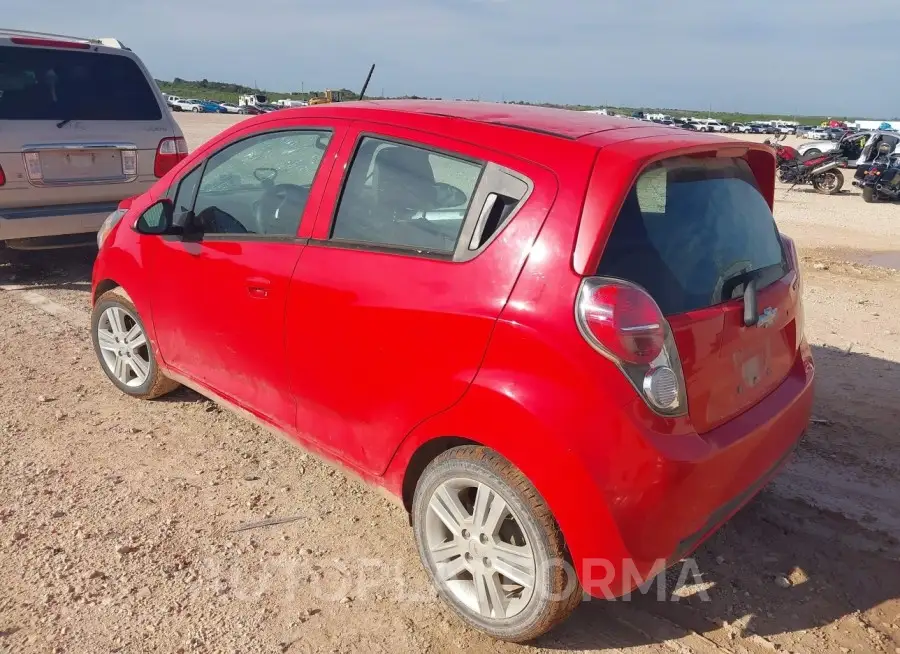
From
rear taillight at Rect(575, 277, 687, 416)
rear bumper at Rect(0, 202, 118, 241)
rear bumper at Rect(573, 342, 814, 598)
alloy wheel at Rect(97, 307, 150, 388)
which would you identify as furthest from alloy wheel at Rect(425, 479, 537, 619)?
rear bumper at Rect(0, 202, 118, 241)

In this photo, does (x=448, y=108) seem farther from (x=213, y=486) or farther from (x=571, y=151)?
(x=213, y=486)

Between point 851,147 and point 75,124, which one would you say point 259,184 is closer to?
point 75,124

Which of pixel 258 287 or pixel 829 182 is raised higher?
pixel 258 287

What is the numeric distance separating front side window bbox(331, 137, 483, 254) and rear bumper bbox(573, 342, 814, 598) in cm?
94

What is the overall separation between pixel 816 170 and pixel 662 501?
19.4 meters

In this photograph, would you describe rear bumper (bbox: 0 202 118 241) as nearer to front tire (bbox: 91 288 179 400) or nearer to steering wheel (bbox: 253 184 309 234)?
front tire (bbox: 91 288 179 400)

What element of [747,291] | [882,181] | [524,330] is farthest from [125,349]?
[882,181]

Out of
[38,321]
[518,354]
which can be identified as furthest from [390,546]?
[38,321]

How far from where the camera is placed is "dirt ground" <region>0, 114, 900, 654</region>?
8.39 feet

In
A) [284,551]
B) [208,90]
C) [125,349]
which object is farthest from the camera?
[208,90]

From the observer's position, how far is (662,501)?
2.17 meters

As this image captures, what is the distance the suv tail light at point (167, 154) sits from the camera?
676cm

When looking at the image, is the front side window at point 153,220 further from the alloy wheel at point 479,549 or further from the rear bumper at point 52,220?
the rear bumper at point 52,220

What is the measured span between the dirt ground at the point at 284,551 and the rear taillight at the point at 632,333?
990 mm
